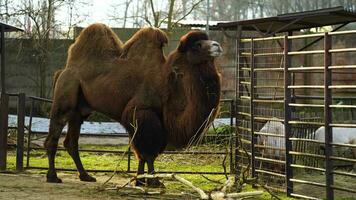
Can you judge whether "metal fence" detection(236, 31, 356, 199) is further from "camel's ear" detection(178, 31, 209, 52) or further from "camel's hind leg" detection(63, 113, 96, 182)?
"camel's hind leg" detection(63, 113, 96, 182)

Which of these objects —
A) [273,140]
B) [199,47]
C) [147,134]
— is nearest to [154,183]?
[147,134]

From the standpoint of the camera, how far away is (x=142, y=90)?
354 inches

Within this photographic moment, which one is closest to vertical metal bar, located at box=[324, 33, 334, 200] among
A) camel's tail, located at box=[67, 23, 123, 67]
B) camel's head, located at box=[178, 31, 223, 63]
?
camel's head, located at box=[178, 31, 223, 63]

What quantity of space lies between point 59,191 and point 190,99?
7.52ft

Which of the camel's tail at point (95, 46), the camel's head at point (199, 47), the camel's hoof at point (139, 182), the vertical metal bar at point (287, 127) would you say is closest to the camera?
the vertical metal bar at point (287, 127)

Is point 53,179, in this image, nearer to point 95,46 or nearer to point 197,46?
point 95,46

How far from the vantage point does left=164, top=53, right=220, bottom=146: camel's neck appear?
8.59 meters

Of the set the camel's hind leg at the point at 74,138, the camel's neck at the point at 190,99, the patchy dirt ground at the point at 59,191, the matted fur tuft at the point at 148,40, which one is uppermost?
the matted fur tuft at the point at 148,40

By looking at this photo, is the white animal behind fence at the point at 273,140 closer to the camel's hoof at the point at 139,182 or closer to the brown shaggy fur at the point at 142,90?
the brown shaggy fur at the point at 142,90

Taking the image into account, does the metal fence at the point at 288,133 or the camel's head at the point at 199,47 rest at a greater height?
the camel's head at the point at 199,47

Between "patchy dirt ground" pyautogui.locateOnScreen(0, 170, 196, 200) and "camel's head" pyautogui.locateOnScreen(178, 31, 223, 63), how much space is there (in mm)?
2027

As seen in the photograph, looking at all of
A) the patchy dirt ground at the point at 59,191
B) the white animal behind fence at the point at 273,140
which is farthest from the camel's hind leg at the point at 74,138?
the white animal behind fence at the point at 273,140

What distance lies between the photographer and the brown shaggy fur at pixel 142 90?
28.4 feet

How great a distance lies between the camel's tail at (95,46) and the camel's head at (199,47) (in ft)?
5.08
